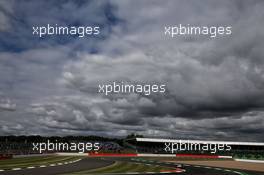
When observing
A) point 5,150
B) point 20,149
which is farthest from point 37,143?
point 5,150

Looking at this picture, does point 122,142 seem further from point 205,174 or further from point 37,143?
point 205,174

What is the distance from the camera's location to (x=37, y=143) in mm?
75812

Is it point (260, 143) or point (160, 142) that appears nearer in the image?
point (160, 142)

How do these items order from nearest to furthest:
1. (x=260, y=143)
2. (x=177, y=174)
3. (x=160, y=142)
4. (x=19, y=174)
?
(x=19, y=174)
(x=177, y=174)
(x=160, y=142)
(x=260, y=143)

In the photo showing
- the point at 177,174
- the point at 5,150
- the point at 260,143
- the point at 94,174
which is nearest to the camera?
the point at 94,174

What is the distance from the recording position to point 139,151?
9144 centimetres

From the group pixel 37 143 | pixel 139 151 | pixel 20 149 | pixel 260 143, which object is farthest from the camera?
pixel 260 143

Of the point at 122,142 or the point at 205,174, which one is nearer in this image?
the point at 205,174

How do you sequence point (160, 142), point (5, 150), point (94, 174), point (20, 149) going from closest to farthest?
point (94, 174)
point (5, 150)
point (20, 149)
point (160, 142)

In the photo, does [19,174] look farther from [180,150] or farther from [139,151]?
Result: [180,150]

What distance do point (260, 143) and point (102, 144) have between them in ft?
176

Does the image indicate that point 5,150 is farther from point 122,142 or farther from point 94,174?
point 122,142

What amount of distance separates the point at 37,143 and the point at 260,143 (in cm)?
7385

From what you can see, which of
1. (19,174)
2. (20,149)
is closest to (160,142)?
(20,149)
